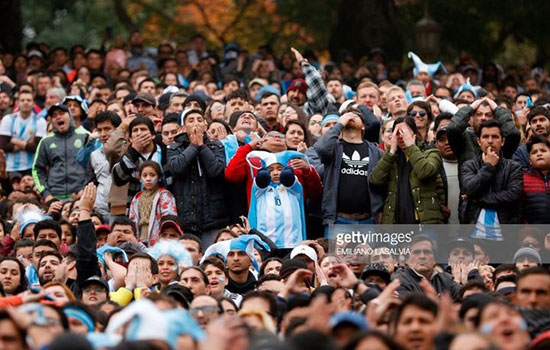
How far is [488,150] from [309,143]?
2.46m

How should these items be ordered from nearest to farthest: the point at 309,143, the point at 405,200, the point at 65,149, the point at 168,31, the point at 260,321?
the point at 260,321 → the point at 405,200 → the point at 309,143 → the point at 65,149 → the point at 168,31

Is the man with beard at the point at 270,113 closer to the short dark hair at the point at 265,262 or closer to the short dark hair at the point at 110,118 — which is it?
the short dark hair at the point at 110,118

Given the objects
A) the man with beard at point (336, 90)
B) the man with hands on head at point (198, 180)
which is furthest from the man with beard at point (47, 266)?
the man with beard at point (336, 90)

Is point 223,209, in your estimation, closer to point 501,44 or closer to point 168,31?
point 501,44

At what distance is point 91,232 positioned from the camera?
1744cm

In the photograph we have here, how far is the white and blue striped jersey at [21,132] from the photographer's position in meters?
24.4

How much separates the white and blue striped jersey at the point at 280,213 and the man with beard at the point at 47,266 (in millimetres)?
2157

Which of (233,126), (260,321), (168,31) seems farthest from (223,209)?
(168,31)

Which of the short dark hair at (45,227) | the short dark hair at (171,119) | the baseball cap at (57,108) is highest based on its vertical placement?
the baseball cap at (57,108)

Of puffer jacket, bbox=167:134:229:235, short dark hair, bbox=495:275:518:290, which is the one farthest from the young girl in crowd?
short dark hair, bbox=495:275:518:290

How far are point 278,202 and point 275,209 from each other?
0.27 ft

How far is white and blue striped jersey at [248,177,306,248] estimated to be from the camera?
19172 millimetres

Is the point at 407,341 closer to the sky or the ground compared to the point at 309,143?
closer to the ground

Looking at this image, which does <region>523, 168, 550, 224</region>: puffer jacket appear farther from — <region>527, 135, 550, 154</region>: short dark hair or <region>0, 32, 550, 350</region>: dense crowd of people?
<region>527, 135, 550, 154</region>: short dark hair
